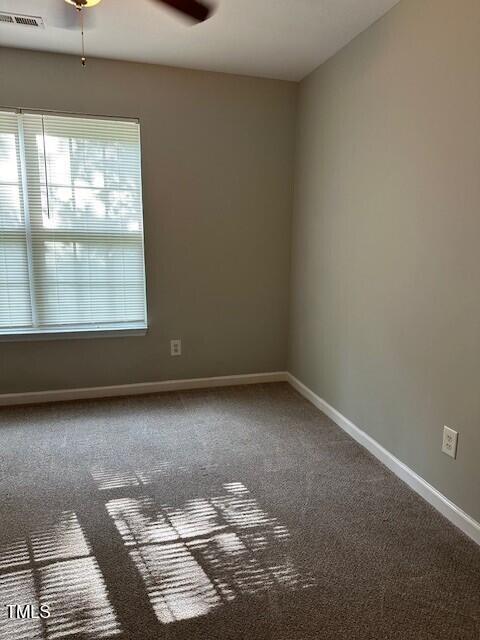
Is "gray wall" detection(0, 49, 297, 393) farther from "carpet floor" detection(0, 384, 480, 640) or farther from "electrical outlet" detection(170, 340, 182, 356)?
"carpet floor" detection(0, 384, 480, 640)

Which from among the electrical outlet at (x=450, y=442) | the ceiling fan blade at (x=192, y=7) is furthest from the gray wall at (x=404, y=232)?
the ceiling fan blade at (x=192, y=7)

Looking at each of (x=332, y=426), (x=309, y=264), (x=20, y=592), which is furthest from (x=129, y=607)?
(x=309, y=264)

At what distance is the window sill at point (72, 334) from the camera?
314 cm

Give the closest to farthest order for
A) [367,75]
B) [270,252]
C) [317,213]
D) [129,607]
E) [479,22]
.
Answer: [129,607] < [479,22] < [367,75] < [317,213] < [270,252]

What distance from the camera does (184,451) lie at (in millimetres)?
2607

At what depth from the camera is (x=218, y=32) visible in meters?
2.59

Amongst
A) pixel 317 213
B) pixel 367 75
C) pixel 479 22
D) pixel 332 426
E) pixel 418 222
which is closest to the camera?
pixel 479 22

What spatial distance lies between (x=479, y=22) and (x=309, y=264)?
1.81m

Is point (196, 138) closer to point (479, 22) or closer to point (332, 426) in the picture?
point (479, 22)

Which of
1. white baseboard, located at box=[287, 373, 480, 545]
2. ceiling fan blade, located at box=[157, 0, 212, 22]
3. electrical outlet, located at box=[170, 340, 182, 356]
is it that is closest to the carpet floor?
white baseboard, located at box=[287, 373, 480, 545]

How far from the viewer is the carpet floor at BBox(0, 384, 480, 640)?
58.1 inches

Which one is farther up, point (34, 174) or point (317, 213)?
point (34, 174)

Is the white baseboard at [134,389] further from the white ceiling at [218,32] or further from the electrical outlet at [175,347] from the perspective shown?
the white ceiling at [218,32]

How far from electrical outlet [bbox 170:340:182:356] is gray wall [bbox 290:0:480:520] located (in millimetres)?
1089
